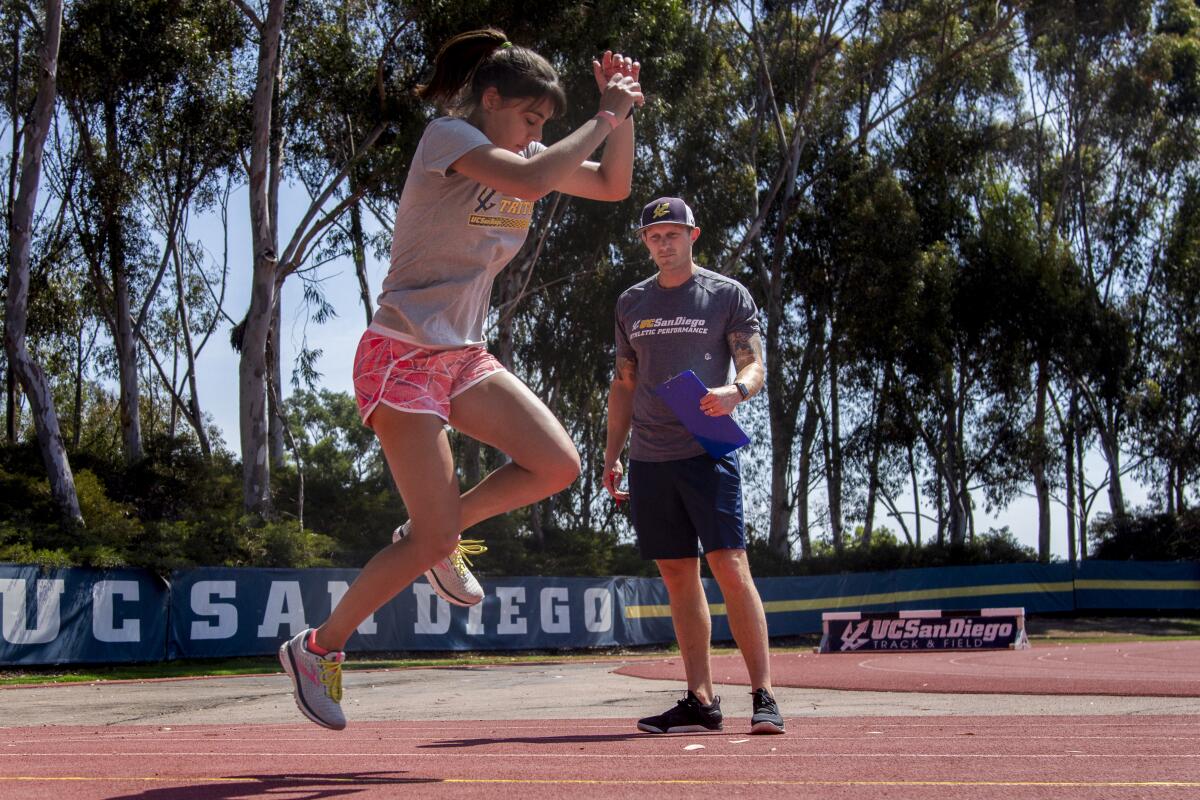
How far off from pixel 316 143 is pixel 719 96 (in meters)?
10.1

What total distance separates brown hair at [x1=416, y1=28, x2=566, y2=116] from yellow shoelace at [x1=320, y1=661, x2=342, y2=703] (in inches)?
61.9

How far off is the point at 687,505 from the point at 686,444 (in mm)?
219

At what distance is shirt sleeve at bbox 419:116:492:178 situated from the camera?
3.29 m

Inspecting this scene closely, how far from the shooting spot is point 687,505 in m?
4.48

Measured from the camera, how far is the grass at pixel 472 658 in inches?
568

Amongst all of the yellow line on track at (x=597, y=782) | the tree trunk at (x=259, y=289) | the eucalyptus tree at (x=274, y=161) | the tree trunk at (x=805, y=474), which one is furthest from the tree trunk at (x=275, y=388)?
the yellow line on track at (x=597, y=782)

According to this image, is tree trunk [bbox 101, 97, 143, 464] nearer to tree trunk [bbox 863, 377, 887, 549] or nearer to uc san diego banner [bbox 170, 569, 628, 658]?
uc san diego banner [bbox 170, 569, 628, 658]

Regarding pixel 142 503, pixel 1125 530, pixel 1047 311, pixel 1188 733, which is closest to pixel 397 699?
pixel 1188 733

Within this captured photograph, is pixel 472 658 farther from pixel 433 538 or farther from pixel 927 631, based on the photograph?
pixel 433 538

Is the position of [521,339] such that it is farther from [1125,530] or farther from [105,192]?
[1125,530]

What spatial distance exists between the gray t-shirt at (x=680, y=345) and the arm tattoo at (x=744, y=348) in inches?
1.0

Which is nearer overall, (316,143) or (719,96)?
(316,143)

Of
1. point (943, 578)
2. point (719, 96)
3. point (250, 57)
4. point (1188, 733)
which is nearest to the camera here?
point (1188, 733)

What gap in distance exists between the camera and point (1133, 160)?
37906mm
